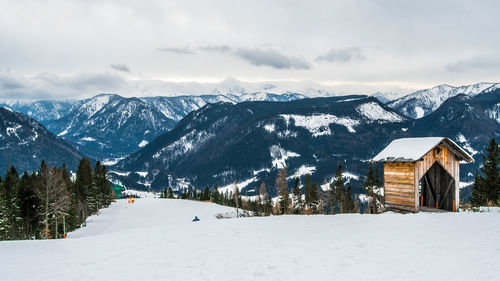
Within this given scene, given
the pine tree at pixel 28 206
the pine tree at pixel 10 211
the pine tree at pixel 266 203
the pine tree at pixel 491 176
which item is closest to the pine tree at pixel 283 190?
the pine tree at pixel 266 203

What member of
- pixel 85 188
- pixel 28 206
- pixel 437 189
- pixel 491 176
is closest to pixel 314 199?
pixel 491 176

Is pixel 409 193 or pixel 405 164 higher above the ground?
pixel 405 164

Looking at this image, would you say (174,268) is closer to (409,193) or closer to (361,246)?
(361,246)

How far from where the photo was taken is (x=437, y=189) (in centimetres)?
2495

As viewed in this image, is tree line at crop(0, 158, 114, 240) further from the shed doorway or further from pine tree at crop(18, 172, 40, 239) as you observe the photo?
the shed doorway

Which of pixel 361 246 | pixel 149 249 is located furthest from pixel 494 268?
pixel 149 249

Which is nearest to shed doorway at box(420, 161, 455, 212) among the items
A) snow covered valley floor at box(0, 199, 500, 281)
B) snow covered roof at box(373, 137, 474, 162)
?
snow covered roof at box(373, 137, 474, 162)

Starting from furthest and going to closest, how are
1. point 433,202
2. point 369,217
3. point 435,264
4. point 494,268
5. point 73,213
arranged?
point 73,213 < point 433,202 < point 369,217 < point 435,264 < point 494,268

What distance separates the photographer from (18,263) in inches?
593

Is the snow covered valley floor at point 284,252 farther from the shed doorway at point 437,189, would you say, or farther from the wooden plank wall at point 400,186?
the shed doorway at point 437,189

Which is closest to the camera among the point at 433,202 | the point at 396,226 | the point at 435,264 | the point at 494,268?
the point at 494,268

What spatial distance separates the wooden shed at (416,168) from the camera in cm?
2117

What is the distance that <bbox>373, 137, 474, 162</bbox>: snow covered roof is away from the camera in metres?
21.1

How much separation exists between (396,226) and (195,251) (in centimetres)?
1032
